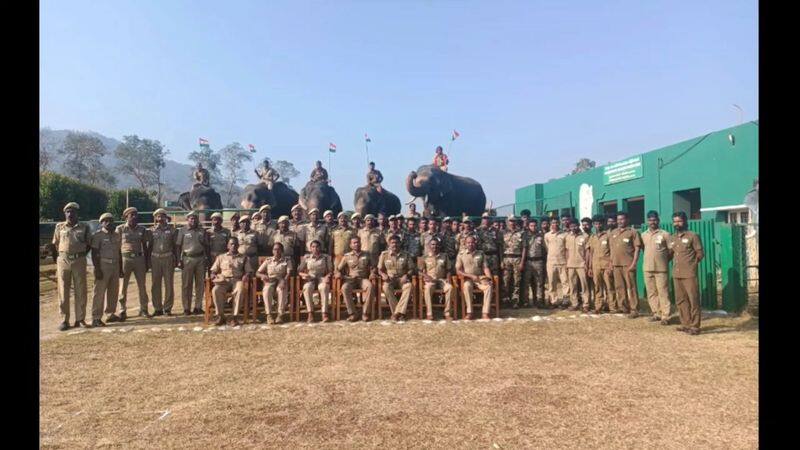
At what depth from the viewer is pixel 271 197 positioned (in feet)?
47.8

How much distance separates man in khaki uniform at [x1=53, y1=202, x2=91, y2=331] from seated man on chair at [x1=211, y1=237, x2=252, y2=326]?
1.90 metres

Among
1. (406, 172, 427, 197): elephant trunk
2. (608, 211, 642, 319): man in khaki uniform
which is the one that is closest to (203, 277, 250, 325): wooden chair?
(608, 211, 642, 319): man in khaki uniform

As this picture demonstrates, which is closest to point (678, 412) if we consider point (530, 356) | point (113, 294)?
point (530, 356)

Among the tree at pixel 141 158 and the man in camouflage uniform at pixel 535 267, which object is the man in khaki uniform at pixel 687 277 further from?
the tree at pixel 141 158

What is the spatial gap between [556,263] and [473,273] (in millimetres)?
1769

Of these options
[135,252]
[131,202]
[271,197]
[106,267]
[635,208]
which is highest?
[131,202]

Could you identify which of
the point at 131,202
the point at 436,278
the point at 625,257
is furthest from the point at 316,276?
the point at 131,202

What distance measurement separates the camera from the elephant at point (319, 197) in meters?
13.1

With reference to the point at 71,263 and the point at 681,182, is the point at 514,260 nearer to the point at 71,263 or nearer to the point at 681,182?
the point at 71,263

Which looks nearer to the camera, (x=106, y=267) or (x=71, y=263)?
(x=71, y=263)

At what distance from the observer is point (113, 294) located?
746 centimetres

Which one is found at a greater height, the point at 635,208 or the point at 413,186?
the point at 413,186
